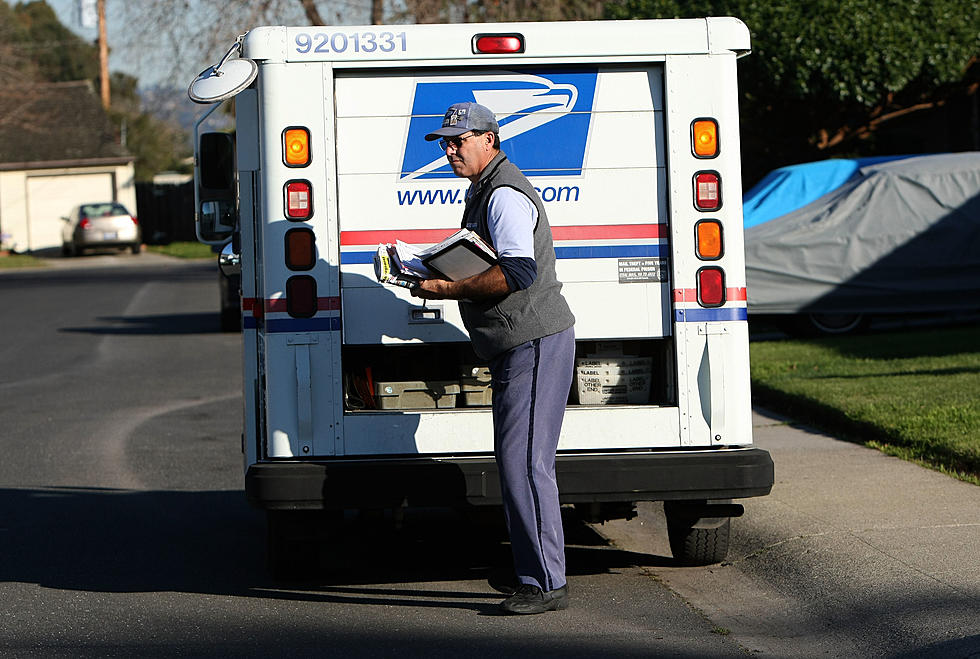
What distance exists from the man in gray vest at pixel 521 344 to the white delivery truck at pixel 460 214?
31 centimetres

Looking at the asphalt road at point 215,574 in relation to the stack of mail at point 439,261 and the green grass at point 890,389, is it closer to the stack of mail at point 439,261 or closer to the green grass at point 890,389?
the stack of mail at point 439,261

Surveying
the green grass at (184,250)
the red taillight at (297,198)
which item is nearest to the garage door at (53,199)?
the green grass at (184,250)

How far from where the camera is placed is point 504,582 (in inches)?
239

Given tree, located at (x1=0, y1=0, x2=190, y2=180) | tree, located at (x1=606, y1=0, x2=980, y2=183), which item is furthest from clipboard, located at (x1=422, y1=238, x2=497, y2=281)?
tree, located at (x1=0, y1=0, x2=190, y2=180)

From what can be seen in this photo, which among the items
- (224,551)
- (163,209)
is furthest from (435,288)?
(163,209)

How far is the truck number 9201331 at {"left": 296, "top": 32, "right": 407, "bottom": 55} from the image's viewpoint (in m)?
5.94

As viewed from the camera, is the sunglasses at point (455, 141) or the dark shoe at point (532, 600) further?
the dark shoe at point (532, 600)

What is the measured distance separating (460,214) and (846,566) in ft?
7.43

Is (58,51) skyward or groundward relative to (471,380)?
skyward

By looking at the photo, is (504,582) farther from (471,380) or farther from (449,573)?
(471,380)

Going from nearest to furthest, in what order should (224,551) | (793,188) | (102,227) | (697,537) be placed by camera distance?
(697,537)
(224,551)
(793,188)
(102,227)

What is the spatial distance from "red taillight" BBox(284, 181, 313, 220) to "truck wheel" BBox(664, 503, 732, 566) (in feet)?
6.84

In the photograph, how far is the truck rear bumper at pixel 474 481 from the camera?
19.2 feet

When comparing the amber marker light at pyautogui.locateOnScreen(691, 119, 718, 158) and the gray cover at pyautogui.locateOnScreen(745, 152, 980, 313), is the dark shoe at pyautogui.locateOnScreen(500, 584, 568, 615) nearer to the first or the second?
the amber marker light at pyautogui.locateOnScreen(691, 119, 718, 158)
